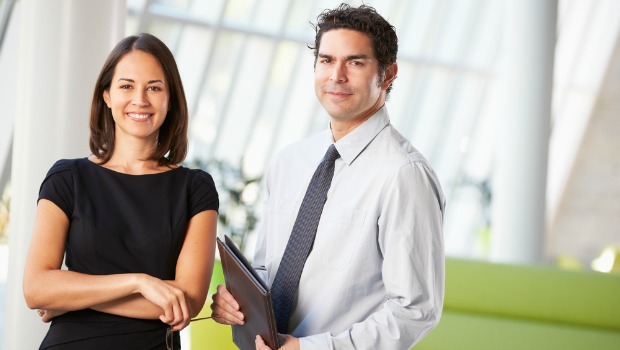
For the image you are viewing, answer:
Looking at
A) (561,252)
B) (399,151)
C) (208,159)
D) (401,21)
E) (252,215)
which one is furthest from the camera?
(561,252)

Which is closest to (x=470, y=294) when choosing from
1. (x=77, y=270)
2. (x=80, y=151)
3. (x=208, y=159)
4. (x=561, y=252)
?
(x=80, y=151)

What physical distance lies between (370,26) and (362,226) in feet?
1.83

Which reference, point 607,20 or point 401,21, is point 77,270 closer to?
point 401,21

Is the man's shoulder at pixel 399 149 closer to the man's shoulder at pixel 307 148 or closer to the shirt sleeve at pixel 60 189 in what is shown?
the man's shoulder at pixel 307 148

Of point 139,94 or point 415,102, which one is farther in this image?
point 415,102

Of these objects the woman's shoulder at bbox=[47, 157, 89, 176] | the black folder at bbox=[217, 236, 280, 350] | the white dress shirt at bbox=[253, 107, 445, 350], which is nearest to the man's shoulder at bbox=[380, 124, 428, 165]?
the white dress shirt at bbox=[253, 107, 445, 350]

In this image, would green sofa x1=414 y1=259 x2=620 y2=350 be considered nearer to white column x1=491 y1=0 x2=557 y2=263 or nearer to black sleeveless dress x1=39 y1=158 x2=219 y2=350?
black sleeveless dress x1=39 y1=158 x2=219 y2=350

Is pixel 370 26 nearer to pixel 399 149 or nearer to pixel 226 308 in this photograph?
pixel 399 149

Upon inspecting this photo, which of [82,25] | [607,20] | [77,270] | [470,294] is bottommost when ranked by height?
[470,294]

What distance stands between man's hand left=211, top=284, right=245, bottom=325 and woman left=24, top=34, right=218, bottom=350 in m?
0.16

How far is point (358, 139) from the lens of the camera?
7.73 feet

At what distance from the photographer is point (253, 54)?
32.7 feet

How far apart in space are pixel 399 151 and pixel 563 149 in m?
13.0

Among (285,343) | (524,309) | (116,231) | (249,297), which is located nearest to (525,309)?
(524,309)
